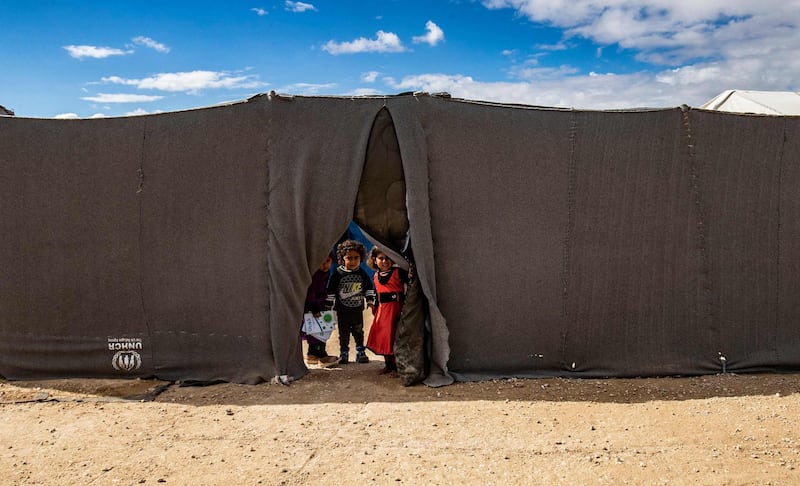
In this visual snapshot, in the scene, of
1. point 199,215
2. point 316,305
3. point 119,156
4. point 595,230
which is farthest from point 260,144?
point 595,230

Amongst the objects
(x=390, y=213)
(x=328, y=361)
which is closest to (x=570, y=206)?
(x=390, y=213)

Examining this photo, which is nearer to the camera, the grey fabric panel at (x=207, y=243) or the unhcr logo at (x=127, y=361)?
the grey fabric panel at (x=207, y=243)

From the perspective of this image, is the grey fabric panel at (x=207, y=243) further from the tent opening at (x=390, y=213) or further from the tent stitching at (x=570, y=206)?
the tent stitching at (x=570, y=206)

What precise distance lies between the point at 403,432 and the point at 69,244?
3462mm

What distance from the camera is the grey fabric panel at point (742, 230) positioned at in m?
6.18

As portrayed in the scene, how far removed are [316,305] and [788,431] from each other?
402 cm

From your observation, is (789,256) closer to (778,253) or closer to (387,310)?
(778,253)

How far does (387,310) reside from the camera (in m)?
6.31

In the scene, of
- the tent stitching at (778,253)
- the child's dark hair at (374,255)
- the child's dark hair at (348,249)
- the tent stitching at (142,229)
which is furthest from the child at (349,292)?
the tent stitching at (778,253)

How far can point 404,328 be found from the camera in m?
5.98

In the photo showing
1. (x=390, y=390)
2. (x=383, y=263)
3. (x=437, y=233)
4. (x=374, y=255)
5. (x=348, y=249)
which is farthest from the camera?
(x=348, y=249)

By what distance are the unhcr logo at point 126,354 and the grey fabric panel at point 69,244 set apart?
44 millimetres

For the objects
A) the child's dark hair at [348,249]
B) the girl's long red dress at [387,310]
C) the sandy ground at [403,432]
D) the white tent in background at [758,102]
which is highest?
the white tent in background at [758,102]

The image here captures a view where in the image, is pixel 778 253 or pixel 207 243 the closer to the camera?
pixel 207 243
